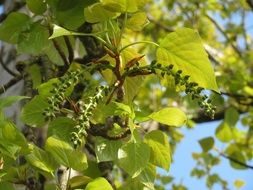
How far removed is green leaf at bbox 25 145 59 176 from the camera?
40.4 inches

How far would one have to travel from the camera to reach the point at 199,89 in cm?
96

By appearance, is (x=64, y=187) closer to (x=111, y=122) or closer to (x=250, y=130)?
(x=111, y=122)

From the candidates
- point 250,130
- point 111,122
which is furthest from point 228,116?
point 111,122

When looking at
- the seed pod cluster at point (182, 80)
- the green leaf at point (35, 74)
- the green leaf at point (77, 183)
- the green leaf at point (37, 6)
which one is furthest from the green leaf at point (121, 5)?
the green leaf at point (35, 74)

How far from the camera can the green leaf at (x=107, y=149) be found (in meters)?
1.09

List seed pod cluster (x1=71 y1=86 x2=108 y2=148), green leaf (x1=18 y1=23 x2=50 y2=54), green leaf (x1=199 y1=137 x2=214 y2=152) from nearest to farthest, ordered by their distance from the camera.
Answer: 1. seed pod cluster (x1=71 y1=86 x2=108 y2=148)
2. green leaf (x1=18 y1=23 x2=50 y2=54)
3. green leaf (x1=199 y1=137 x2=214 y2=152)

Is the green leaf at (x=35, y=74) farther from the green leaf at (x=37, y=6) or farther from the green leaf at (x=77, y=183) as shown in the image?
the green leaf at (x=77, y=183)


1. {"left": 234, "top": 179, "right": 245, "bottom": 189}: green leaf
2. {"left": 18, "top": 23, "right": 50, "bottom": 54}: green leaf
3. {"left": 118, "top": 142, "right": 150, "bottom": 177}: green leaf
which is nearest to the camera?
{"left": 118, "top": 142, "right": 150, "bottom": 177}: green leaf

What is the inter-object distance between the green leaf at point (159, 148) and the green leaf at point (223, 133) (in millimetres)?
1604

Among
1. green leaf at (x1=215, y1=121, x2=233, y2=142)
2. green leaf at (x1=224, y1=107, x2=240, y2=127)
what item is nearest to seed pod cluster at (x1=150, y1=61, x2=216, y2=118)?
green leaf at (x1=224, y1=107, x2=240, y2=127)

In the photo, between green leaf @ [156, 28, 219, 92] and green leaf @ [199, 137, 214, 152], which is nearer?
green leaf @ [156, 28, 219, 92]

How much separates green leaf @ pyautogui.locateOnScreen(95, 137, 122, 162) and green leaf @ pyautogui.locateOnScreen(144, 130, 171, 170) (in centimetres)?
7

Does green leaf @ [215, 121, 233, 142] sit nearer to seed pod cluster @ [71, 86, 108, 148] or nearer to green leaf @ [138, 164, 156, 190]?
green leaf @ [138, 164, 156, 190]

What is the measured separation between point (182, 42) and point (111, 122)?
27 cm
